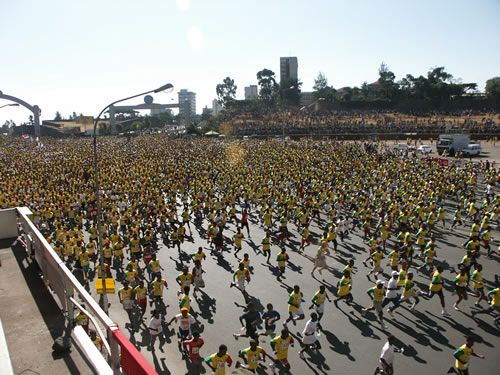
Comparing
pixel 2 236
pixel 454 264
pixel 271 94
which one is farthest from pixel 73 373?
pixel 271 94

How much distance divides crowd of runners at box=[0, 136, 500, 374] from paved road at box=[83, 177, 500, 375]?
178 mm

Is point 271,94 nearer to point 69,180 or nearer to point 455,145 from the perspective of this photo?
point 455,145

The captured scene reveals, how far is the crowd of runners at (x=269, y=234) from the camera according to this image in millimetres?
8258

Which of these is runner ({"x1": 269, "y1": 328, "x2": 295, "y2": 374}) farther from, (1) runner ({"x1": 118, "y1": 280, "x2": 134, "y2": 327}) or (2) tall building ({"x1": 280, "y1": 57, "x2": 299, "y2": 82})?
(2) tall building ({"x1": 280, "y1": 57, "x2": 299, "y2": 82})

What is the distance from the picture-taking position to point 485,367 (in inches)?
281

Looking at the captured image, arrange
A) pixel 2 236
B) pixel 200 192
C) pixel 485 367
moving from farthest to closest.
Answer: pixel 200 192, pixel 2 236, pixel 485 367

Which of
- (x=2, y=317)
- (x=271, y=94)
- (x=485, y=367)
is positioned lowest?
(x=485, y=367)

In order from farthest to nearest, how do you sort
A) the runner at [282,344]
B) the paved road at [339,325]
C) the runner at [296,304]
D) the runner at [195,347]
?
the runner at [296,304] → the paved road at [339,325] → the runner at [195,347] → the runner at [282,344]

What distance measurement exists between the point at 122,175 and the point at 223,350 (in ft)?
70.1

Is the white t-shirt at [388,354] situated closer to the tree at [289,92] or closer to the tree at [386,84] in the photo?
the tree at [386,84]

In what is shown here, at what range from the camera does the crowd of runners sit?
826 cm

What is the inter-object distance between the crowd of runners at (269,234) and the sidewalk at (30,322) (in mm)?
752

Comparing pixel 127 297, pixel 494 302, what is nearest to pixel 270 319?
pixel 127 297

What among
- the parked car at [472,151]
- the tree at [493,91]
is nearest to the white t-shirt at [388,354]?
the parked car at [472,151]
